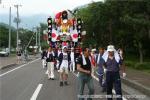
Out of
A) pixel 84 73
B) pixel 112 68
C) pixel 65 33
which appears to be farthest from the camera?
pixel 65 33

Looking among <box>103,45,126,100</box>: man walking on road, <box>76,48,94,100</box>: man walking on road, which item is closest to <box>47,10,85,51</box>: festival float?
<box>103,45,126,100</box>: man walking on road

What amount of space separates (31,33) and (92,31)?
9585 cm

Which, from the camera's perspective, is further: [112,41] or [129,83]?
[112,41]

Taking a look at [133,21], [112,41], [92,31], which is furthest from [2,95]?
[92,31]

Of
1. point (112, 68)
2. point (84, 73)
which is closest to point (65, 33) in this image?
point (112, 68)

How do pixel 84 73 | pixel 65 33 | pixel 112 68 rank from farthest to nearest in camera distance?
1. pixel 65 33
2. pixel 112 68
3. pixel 84 73

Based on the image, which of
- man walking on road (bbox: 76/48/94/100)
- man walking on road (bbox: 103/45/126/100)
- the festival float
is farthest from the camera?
the festival float

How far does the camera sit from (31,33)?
148 metres

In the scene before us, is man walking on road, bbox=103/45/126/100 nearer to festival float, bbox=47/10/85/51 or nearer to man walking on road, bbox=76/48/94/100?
man walking on road, bbox=76/48/94/100

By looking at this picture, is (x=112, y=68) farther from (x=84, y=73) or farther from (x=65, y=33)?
(x=65, y=33)

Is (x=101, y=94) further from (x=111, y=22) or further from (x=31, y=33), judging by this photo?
(x=31, y=33)

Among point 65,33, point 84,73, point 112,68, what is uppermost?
point 65,33

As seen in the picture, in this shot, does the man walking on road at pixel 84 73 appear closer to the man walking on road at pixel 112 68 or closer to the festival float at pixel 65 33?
the man walking on road at pixel 112 68

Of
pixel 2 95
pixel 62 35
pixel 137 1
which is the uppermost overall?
pixel 137 1
